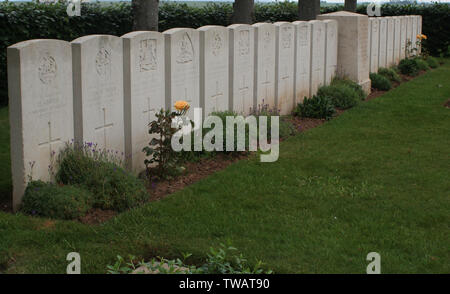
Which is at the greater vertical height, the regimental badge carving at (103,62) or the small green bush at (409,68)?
the regimental badge carving at (103,62)

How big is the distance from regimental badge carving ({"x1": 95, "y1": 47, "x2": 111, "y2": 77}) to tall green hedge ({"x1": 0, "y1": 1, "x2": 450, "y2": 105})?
5821 mm

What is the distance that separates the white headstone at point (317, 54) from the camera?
11945 mm

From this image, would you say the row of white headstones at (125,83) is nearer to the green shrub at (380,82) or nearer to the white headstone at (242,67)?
the white headstone at (242,67)

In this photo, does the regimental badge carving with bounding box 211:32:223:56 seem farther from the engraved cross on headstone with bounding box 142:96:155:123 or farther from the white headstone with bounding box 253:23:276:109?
Answer: the engraved cross on headstone with bounding box 142:96:155:123

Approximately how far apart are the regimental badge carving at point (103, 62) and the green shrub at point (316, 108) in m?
4.99

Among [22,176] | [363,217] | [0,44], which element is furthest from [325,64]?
[22,176]

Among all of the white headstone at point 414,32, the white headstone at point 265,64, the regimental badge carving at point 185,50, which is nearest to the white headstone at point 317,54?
the white headstone at point 265,64

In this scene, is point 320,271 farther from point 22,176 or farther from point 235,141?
point 235,141

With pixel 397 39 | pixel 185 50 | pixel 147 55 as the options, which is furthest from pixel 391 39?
pixel 147 55

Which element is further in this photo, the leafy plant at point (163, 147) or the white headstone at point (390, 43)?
the white headstone at point (390, 43)

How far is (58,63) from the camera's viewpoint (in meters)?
6.10

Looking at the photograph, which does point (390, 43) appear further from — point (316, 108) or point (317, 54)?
point (316, 108)

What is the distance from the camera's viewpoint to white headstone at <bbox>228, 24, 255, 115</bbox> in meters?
9.17

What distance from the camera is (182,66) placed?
791 cm
